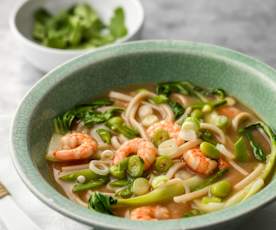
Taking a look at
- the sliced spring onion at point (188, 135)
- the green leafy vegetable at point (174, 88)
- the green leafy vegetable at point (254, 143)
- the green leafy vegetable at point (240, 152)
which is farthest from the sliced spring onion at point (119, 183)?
the green leafy vegetable at point (174, 88)

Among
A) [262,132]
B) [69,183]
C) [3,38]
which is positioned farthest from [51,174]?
[3,38]

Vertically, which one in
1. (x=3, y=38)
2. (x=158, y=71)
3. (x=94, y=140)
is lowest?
(x=3, y=38)

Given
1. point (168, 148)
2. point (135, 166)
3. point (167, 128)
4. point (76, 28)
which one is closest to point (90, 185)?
point (135, 166)

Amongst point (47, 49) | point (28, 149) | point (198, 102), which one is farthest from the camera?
point (47, 49)

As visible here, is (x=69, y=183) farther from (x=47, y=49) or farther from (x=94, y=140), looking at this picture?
(x=47, y=49)

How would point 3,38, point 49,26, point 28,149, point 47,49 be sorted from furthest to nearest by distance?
1. point 3,38
2. point 49,26
3. point 47,49
4. point 28,149

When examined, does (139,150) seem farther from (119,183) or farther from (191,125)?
(191,125)
